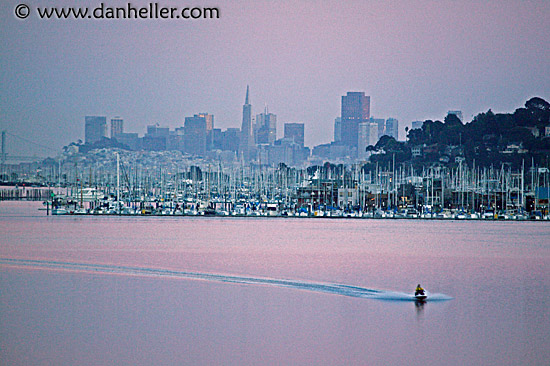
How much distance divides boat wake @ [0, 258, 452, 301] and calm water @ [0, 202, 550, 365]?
0.32 ft

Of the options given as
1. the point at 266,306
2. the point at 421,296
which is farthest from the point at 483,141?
the point at 266,306

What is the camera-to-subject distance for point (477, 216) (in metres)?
69.6

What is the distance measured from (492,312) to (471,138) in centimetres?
9181

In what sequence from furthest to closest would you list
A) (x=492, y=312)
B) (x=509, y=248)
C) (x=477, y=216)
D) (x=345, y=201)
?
(x=345, y=201)
(x=477, y=216)
(x=509, y=248)
(x=492, y=312)

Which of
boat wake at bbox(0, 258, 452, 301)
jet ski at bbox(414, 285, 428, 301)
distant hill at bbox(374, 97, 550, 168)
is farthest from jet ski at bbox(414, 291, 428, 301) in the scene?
distant hill at bbox(374, 97, 550, 168)

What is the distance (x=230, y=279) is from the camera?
25547mm

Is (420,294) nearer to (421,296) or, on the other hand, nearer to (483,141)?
(421,296)

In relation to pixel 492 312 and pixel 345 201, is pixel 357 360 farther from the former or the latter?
pixel 345 201

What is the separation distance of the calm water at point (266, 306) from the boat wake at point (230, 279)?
0.10 m

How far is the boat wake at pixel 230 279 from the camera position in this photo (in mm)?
22484

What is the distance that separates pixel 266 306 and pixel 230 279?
559 cm

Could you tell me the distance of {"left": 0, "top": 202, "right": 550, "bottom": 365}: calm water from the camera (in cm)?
1531

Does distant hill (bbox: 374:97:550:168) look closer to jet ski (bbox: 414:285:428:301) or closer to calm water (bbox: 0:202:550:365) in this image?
calm water (bbox: 0:202:550:365)

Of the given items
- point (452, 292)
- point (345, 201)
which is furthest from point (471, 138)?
point (452, 292)
